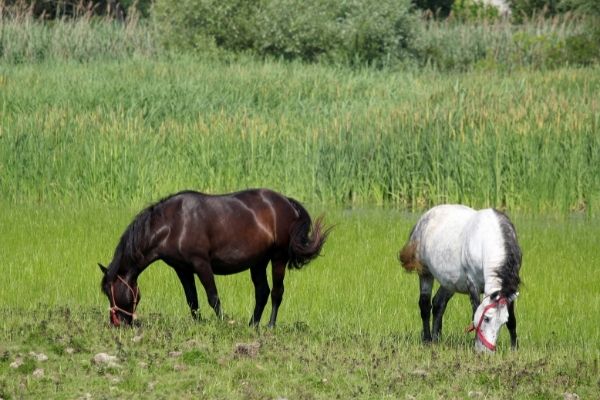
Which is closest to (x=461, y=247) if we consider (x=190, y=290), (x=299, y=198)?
(x=190, y=290)

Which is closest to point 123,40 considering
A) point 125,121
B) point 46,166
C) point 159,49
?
point 159,49

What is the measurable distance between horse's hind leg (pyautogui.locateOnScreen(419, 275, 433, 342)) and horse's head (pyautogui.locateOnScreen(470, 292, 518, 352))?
1527mm

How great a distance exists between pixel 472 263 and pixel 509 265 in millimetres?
519

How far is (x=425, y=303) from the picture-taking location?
12195 mm

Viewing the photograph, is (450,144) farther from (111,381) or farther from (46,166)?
(111,381)

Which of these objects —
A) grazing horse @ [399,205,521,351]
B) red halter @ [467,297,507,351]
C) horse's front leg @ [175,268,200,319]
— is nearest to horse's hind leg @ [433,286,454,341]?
grazing horse @ [399,205,521,351]

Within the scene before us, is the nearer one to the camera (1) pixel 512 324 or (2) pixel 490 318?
(2) pixel 490 318

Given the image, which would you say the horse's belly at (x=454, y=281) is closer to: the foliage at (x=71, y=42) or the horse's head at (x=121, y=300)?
the horse's head at (x=121, y=300)

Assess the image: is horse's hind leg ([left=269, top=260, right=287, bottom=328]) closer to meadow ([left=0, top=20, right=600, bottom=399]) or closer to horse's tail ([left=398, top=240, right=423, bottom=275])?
meadow ([left=0, top=20, right=600, bottom=399])

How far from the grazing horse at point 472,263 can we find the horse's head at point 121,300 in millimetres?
2397

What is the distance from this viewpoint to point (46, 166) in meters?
22.6

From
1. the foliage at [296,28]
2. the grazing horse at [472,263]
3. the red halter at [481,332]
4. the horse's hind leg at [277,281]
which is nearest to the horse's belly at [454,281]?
the grazing horse at [472,263]

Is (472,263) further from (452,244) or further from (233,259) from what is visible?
(233,259)

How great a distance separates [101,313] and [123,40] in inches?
1052
